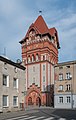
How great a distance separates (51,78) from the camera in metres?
59.5

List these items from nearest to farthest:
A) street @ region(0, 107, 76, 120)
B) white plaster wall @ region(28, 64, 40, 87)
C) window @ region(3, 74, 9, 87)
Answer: street @ region(0, 107, 76, 120) → window @ region(3, 74, 9, 87) → white plaster wall @ region(28, 64, 40, 87)

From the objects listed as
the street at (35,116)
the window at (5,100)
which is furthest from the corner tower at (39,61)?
the street at (35,116)

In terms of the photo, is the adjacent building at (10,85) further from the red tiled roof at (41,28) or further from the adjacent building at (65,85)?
the red tiled roof at (41,28)

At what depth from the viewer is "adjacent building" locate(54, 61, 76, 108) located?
43.8 meters

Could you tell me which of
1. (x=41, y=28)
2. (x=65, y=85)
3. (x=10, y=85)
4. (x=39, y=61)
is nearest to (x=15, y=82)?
(x=10, y=85)

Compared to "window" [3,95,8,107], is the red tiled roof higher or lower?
higher

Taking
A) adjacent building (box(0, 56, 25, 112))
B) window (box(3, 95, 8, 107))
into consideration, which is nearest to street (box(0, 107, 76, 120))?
window (box(3, 95, 8, 107))

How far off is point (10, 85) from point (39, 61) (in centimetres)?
3270

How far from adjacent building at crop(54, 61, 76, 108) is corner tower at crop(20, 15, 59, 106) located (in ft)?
32.4

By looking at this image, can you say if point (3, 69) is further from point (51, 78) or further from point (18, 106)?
point (51, 78)

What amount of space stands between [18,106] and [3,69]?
21.8 feet

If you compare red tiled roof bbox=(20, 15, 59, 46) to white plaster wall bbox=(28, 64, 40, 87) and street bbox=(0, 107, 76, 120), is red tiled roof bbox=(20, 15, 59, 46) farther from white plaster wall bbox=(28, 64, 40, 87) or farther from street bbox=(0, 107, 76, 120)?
street bbox=(0, 107, 76, 120)

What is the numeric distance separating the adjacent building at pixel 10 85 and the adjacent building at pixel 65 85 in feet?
52.3

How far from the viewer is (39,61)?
5956cm
